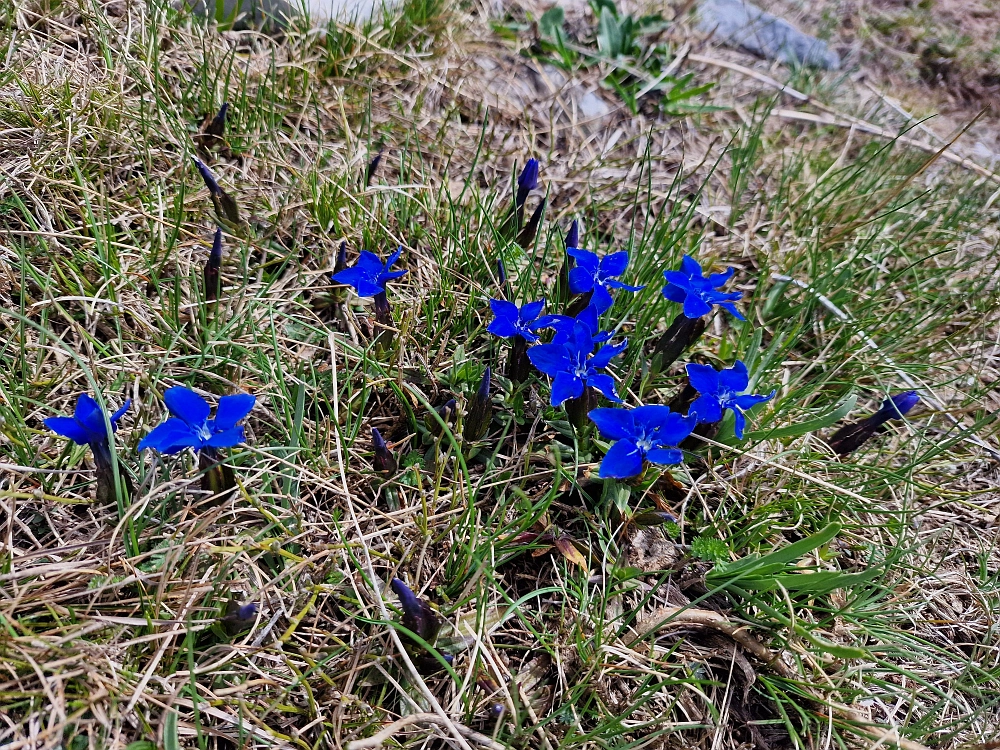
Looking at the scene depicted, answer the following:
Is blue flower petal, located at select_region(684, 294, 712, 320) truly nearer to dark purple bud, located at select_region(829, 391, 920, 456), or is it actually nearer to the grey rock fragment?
dark purple bud, located at select_region(829, 391, 920, 456)

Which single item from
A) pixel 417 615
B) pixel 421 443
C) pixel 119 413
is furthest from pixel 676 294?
pixel 119 413

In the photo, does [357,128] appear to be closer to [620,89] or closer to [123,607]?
[620,89]

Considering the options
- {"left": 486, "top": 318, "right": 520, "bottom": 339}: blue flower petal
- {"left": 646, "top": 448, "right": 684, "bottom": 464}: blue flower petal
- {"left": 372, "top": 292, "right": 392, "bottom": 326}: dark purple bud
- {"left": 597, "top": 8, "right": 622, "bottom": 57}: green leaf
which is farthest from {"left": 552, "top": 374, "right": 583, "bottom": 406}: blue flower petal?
{"left": 597, "top": 8, "right": 622, "bottom": 57}: green leaf

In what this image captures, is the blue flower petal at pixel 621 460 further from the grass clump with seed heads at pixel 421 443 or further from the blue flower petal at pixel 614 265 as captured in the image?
the blue flower petal at pixel 614 265

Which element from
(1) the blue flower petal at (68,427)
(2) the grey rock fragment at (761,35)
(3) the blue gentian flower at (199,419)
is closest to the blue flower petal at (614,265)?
(3) the blue gentian flower at (199,419)

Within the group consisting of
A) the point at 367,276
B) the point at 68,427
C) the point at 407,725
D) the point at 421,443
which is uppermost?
the point at 367,276

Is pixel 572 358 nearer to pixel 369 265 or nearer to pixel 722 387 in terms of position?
pixel 722 387
